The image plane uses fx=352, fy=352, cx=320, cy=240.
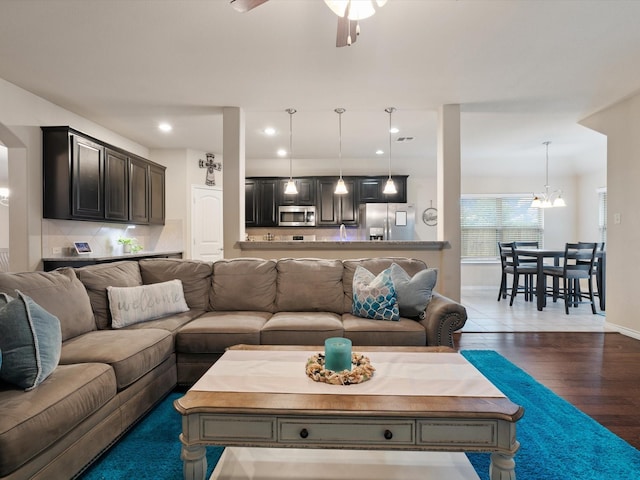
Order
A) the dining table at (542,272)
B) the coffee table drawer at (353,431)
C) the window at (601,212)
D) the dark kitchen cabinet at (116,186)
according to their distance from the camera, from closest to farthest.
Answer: the coffee table drawer at (353,431), the dark kitchen cabinet at (116,186), the dining table at (542,272), the window at (601,212)

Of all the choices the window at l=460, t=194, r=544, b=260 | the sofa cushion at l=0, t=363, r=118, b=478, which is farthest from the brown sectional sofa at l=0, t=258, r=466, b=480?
the window at l=460, t=194, r=544, b=260

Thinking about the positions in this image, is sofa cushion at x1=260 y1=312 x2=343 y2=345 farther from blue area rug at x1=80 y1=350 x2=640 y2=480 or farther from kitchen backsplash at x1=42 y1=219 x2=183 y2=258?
kitchen backsplash at x1=42 y1=219 x2=183 y2=258

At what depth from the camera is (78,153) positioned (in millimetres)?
4102

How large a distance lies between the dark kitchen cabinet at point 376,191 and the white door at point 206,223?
2.81m

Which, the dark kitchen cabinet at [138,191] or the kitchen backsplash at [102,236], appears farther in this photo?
the dark kitchen cabinet at [138,191]

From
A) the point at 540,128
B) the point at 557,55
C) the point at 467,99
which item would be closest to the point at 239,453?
the point at 557,55

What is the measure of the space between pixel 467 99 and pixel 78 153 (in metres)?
4.56

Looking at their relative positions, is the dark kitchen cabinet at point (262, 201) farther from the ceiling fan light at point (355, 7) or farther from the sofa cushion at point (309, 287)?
the ceiling fan light at point (355, 7)

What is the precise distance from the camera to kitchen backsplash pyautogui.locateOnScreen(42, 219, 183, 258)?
417cm

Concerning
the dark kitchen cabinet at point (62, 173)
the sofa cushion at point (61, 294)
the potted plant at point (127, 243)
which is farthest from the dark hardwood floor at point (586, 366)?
the potted plant at point (127, 243)

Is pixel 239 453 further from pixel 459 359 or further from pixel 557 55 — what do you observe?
pixel 557 55

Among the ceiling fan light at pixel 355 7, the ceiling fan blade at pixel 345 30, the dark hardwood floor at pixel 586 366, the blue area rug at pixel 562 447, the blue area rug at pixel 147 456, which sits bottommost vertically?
the dark hardwood floor at pixel 586 366

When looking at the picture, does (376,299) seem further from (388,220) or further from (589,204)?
(589,204)

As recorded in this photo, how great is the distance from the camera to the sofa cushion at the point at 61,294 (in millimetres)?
2043
